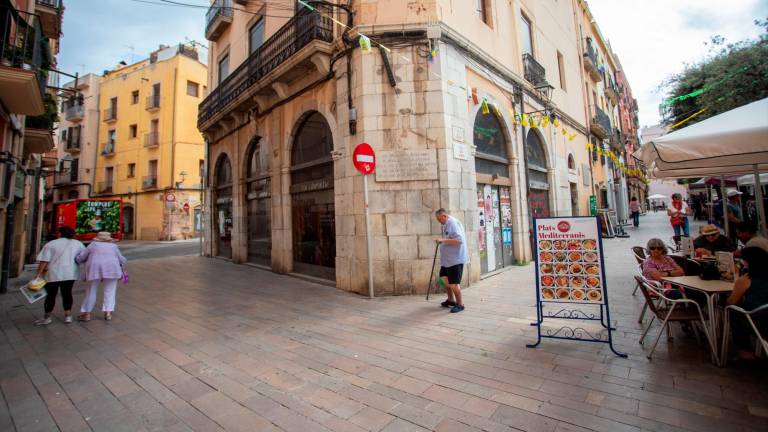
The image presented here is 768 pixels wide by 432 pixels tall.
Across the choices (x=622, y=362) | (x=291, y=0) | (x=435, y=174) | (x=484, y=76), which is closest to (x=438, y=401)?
(x=622, y=362)

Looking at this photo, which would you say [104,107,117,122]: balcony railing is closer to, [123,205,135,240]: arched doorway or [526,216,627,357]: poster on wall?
[123,205,135,240]: arched doorway

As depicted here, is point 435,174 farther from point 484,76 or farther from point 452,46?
point 484,76

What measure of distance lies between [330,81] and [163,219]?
971 inches

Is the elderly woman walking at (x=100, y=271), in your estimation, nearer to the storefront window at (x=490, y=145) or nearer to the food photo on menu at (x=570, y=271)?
the food photo on menu at (x=570, y=271)

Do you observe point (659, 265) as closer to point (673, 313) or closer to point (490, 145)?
point (673, 313)

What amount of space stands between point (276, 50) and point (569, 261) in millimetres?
9127

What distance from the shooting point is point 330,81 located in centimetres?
800

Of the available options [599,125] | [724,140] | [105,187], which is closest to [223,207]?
[724,140]

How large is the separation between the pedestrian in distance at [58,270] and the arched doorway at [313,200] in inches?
186

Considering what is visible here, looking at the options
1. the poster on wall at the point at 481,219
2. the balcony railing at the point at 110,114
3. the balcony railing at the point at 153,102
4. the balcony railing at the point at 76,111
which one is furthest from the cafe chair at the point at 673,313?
the balcony railing at the point at 76,111

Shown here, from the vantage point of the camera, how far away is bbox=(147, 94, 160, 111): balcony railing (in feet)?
88.3

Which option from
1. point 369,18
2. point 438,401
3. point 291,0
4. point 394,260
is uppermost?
point 291,0

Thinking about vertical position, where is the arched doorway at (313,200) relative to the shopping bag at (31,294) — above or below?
above

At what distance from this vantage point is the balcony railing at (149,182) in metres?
26.7
